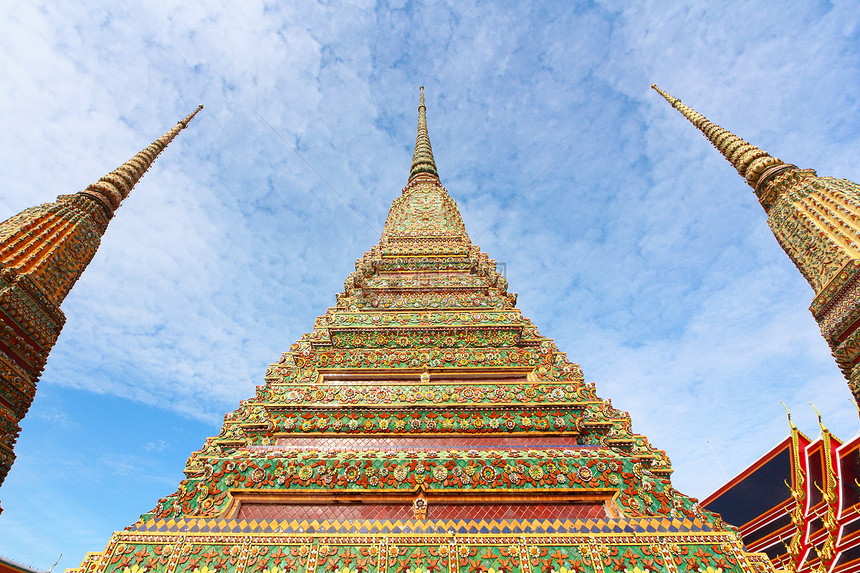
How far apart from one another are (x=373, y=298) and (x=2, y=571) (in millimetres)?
8990

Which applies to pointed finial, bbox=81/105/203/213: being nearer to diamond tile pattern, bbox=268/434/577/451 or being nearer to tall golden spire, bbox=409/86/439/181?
diamond tile pattern, bbox=268/434/577/451

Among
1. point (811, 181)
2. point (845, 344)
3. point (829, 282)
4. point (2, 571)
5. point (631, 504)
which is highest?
point (811, 181)

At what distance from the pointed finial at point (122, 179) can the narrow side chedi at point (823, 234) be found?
1152 cm

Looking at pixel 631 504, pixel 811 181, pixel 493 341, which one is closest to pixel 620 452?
pixel 631 504

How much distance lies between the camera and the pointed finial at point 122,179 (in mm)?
7515

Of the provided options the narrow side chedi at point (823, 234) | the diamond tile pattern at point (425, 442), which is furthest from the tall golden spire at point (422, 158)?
the diamond tile pattern at point (425, 442)

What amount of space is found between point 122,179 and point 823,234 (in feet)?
38.9

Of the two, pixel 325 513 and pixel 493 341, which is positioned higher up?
pixel 493 341

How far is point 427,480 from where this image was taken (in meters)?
5.11

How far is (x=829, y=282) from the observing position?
6.47 metres

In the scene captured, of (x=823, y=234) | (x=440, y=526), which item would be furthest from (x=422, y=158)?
(x=440, y=526)

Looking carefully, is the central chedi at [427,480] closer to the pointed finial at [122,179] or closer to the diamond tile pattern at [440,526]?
the diamond tile pattern at [440,526]

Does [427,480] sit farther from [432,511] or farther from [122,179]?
[122,179]

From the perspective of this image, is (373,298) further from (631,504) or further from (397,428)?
(631,504)
